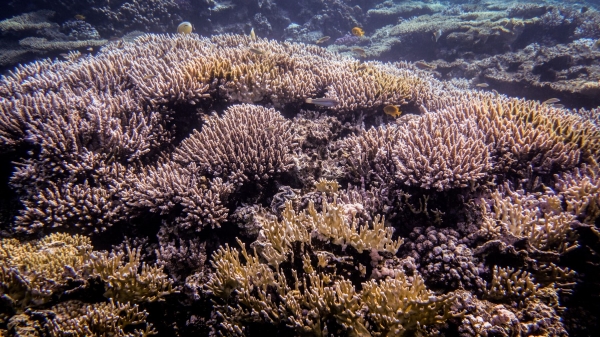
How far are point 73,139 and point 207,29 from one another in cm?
1290

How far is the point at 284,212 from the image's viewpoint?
3045mm

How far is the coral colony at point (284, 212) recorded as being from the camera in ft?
8.11

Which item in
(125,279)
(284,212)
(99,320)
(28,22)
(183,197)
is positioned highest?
(28,22)

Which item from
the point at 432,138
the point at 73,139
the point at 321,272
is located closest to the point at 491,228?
the point at 432,138

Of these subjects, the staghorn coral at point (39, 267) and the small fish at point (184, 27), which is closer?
the staghorn coral at point (39, 267)

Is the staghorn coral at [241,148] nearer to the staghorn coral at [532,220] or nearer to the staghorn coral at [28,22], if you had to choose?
the staghorn coral at [532,220]

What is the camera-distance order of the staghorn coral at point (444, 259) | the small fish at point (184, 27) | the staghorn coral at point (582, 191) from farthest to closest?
the small fish at point (184, 27), the staghorn coral at point (582, 191), the staghorn coral at point (444, 259)

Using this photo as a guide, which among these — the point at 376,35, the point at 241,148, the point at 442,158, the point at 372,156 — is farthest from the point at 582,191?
the point at 376,35

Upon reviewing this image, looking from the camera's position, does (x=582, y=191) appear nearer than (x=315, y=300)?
No

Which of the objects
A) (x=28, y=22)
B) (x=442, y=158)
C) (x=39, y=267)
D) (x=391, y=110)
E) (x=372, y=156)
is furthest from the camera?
(x=28, y=22)

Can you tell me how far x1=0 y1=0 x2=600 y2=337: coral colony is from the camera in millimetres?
2473

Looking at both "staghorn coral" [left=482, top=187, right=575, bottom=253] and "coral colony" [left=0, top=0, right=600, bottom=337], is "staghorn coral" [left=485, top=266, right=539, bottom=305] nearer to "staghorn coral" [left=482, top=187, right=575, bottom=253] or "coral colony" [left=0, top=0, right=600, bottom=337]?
"coral colony" [left=0, top=0, right=600, bottom=337]

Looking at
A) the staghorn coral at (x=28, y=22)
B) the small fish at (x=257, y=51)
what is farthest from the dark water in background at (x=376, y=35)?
the small fish at (x=257, y=51)

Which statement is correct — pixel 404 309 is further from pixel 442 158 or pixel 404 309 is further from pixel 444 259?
pixel 442 158
